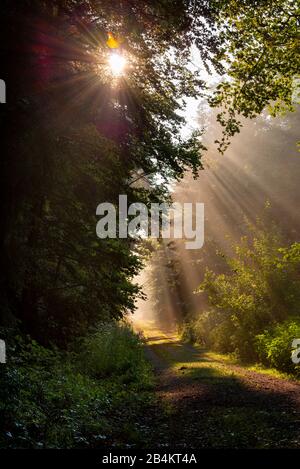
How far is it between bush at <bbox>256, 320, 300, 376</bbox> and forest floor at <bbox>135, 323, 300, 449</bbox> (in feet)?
6.35

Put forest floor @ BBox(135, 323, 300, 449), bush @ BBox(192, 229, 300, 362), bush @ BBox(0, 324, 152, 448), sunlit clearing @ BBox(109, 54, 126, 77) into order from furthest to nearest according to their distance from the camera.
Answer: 1. bush @ BBox(192, 229, 300, 362)
2. sunlit clearing @ BBox(109, 54, 126, 77)
3. forest floor @ BBox(135, 323, 300, 449)
4. bush @ BBox(0, 324, 152, 448)

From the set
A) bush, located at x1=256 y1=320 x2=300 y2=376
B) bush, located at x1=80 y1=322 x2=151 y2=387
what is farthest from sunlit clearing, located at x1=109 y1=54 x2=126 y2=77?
bush, located at x1=256 y1=320 x2=300 y2=376

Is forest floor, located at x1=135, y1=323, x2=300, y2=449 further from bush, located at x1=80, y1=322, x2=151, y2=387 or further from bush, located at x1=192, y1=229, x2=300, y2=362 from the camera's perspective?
bush, located at x1=192, y1=229, x2=300, y2=362

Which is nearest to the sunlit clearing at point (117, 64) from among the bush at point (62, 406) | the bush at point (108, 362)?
the bush at point (62, 406)

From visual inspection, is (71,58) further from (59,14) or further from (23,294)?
(23,294)

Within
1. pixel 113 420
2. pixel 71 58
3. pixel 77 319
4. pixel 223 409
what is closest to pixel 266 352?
pixel 77 319

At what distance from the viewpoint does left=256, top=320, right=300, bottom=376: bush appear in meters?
16.0

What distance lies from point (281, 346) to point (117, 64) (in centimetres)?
1173

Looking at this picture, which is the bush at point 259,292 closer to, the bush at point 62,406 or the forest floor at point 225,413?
the forest floor at point 225,413

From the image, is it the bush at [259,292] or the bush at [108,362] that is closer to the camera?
the bush at [108,362]

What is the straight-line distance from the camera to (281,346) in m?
16.6

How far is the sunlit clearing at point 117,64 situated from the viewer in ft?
36.1

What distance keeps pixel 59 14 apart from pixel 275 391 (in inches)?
429

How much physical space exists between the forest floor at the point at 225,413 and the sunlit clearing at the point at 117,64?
8.24 meters
